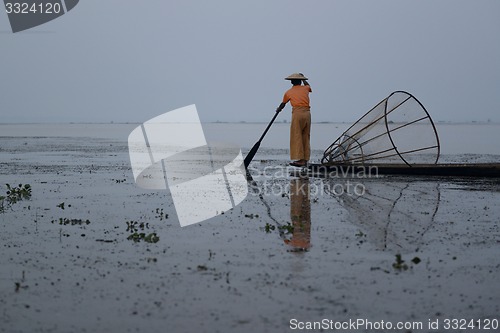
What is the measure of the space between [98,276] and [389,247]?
10.0ft

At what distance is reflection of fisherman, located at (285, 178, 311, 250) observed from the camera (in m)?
7.13

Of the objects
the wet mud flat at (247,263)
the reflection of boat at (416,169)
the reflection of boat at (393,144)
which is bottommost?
the wet mud flat at (247,263)

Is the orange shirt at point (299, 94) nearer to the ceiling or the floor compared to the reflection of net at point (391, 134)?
nearer to the ceiling

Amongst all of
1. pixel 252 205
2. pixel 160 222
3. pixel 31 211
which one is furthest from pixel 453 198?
pixel 31 211

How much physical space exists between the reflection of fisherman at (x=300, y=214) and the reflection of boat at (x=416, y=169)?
222 centimetres

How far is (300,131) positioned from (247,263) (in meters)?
10.0

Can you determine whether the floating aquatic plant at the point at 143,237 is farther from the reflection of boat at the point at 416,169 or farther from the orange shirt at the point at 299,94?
the orange shirt at the point at 299,94

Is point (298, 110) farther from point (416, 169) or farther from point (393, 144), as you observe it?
point (416, 169)

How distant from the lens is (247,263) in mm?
6059

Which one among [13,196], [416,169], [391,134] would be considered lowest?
[13,196]

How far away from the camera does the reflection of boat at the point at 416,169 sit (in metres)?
15.1

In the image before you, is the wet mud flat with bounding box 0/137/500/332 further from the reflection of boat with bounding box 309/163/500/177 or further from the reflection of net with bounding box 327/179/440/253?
the reflection of boat with bounding box 309/163/500/177

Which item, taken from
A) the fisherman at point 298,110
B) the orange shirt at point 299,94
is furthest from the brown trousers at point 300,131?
the orange shirt at point 299,94

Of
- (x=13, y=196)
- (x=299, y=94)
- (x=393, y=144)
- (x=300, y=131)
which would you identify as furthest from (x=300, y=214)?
(x=299, y=94)
